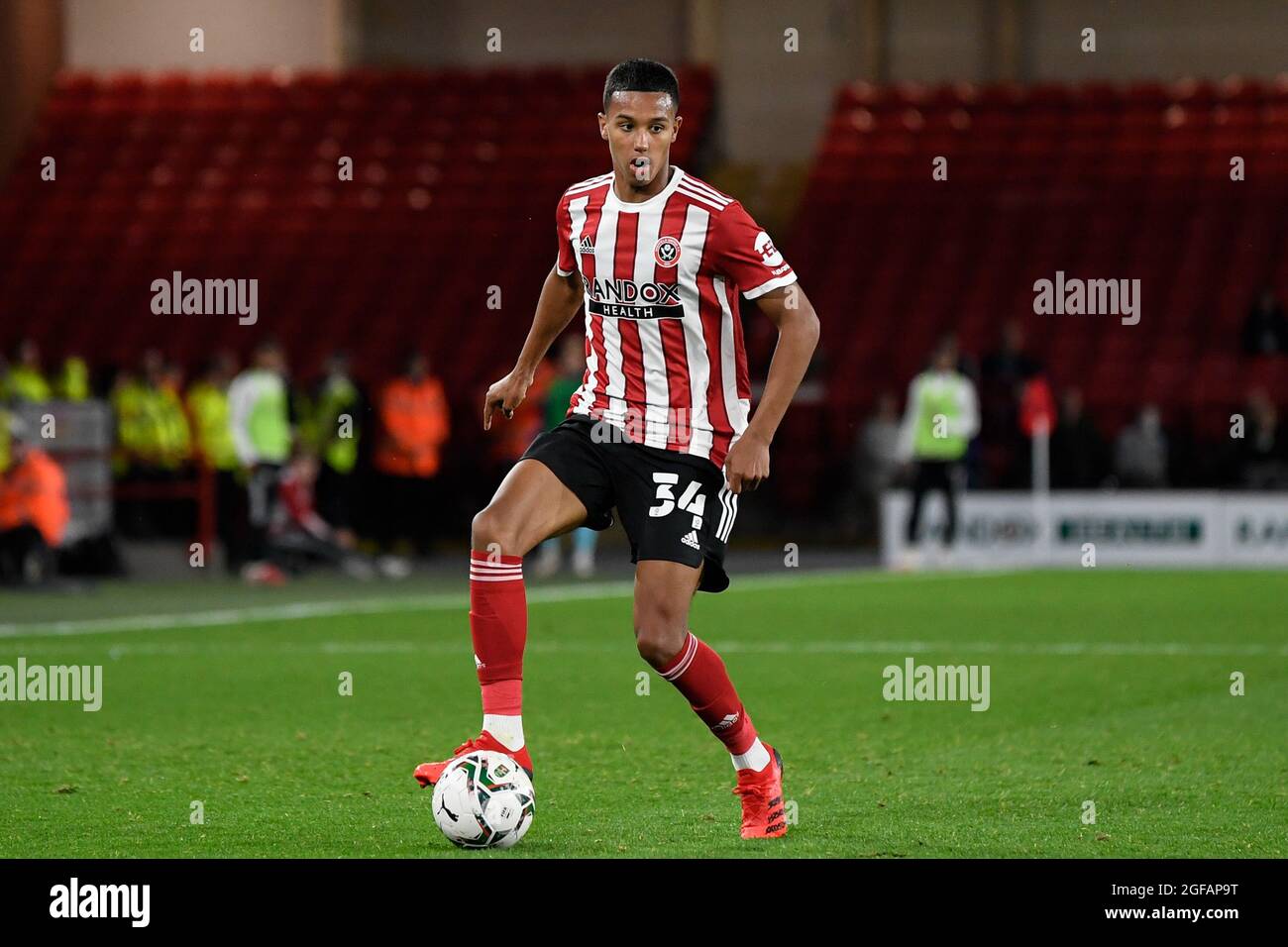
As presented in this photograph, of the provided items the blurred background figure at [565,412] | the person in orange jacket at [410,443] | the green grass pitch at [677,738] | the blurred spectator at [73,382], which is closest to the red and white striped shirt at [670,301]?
the green grass pitch at [677,738]

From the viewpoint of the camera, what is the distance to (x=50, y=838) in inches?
229

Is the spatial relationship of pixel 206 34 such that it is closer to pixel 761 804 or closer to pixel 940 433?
pixel 940 433

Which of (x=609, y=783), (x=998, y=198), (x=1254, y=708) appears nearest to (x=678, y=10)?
(x=998, y=198)

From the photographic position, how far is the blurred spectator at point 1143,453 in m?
20.1

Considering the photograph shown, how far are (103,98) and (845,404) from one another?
1211 cm

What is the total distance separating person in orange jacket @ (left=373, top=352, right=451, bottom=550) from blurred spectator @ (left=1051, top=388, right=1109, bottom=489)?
5.81 m

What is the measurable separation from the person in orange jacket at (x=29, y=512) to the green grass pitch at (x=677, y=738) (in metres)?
2.42

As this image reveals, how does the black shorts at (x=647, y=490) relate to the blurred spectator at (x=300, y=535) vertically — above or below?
above

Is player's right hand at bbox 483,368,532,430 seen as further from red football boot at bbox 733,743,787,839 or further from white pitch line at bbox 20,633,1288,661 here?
white pitch line at bbox 20,633,1288,661

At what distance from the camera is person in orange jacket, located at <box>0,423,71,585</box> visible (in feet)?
51.4

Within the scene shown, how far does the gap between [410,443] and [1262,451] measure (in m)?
7.81

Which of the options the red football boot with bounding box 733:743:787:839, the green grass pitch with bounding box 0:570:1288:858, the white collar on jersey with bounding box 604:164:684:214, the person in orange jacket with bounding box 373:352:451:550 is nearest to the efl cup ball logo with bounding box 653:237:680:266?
the white collar on jersey with bounding box 604:164:684:214

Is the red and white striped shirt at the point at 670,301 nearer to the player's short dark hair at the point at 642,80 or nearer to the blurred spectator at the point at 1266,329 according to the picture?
the player's short dark hair at the point at 642,80
